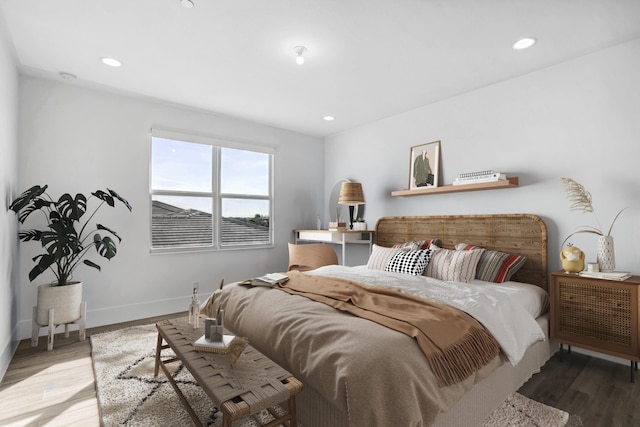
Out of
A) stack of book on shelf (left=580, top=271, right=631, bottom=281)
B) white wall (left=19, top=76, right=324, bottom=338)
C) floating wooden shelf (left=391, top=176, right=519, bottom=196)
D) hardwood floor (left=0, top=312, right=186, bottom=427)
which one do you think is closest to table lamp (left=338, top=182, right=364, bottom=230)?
floating wooden shelf (left=391, top=176, right=519, bottom=196)

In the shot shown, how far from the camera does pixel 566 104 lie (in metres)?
2.99

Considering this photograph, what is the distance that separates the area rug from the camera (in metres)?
1.89

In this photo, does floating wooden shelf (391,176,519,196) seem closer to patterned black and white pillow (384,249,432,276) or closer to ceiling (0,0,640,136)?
patterned black and white pillow (384,249,432,276)

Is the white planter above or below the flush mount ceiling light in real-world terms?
below

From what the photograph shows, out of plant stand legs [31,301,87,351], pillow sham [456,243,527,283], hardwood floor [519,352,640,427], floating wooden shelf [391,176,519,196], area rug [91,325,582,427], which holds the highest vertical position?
floating wooden shelf [391,176,519,196]

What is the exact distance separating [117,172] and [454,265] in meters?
3.74

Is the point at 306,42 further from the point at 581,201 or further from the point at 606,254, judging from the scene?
the point at 606,254

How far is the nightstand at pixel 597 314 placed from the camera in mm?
2352

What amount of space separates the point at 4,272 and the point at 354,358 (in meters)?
2.93

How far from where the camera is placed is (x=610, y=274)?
2.49 metres

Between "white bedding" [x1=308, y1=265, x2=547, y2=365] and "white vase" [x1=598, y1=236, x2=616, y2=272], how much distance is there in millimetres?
501

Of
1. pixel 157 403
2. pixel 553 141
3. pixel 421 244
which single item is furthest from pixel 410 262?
pixel 157 403

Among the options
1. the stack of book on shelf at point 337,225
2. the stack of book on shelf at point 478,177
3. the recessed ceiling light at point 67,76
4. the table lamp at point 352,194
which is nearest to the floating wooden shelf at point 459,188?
the stack of book on shelf at point 478,177

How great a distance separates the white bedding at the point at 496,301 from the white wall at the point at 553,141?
27.5 inches
